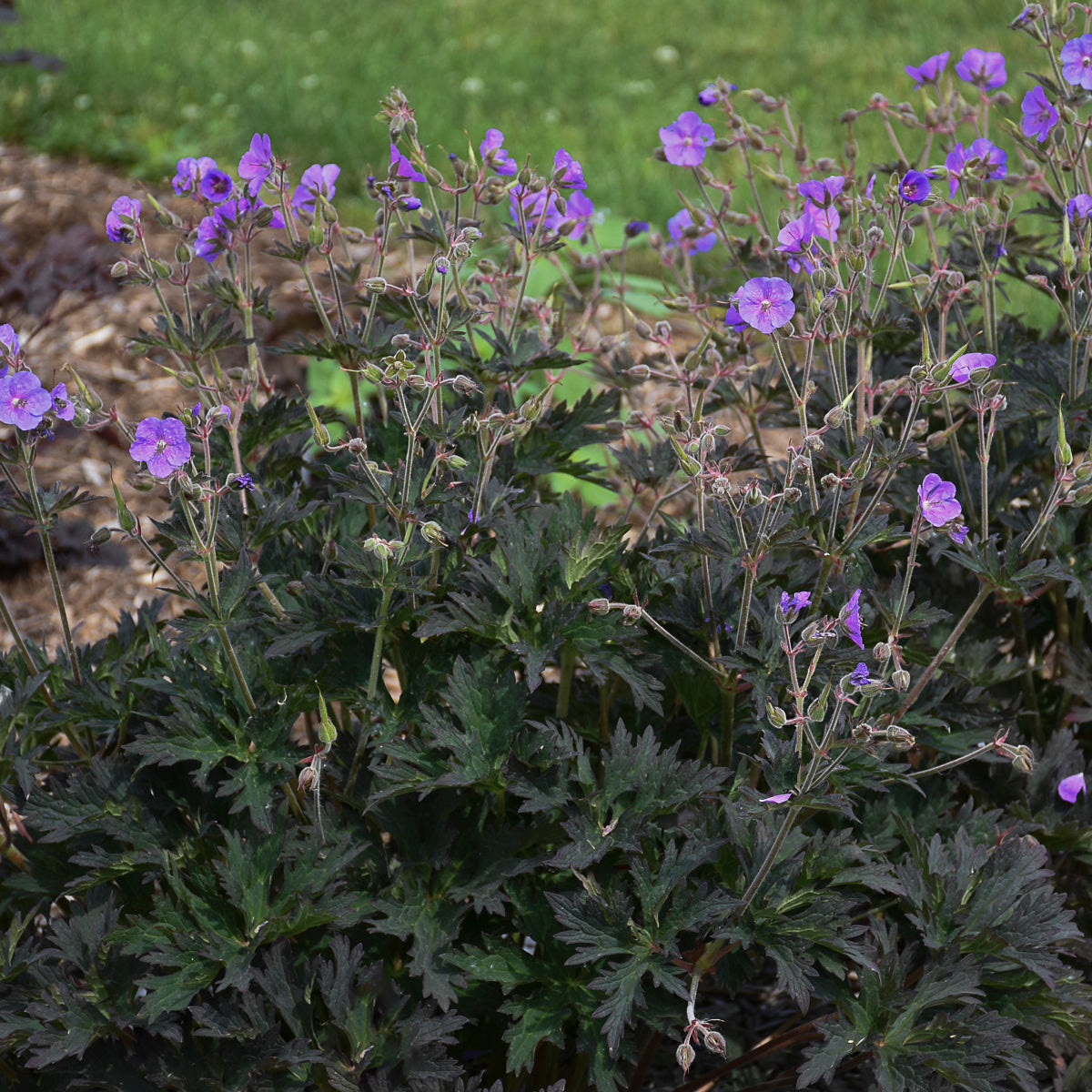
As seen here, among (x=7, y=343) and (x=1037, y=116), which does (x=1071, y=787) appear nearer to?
(x=1037, y=116)

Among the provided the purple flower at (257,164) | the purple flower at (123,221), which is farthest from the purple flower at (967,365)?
the purple flower at (123,221)

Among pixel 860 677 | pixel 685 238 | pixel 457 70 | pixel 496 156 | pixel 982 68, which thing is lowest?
pixel 457 70

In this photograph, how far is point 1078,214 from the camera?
1.97m

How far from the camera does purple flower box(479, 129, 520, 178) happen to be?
1.94 meters

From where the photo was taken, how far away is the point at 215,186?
6.39 ft

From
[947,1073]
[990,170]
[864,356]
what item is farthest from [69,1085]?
[990,170]

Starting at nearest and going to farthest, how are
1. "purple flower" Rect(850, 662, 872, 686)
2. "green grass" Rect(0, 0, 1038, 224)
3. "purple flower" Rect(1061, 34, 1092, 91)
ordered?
"purple flower" Rect(850, 662, 872, 686), "purple flower" Rect(1061, 34, 1092, 91), "green grass" Rect(0, 0, 1038, 224)

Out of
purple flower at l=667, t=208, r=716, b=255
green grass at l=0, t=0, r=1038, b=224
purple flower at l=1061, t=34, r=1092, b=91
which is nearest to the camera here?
purple flower at l=1061, t=34, r=1092, b=91

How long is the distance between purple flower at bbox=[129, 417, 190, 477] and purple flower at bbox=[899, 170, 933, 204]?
1080 millimetres

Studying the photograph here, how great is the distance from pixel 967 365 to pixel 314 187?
3.42ft

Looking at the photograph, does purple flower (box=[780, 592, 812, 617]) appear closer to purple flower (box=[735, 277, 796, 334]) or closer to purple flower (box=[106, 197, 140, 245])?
purple flower (box=[735, 277, 796, 334])

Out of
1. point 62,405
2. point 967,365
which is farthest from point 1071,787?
point 62,405

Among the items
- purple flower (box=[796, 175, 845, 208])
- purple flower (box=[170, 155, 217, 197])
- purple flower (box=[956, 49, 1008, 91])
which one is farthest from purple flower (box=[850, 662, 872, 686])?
purple flower (box=[956, 49, 1008, 91])

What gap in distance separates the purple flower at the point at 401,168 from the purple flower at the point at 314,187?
15 millimetres
